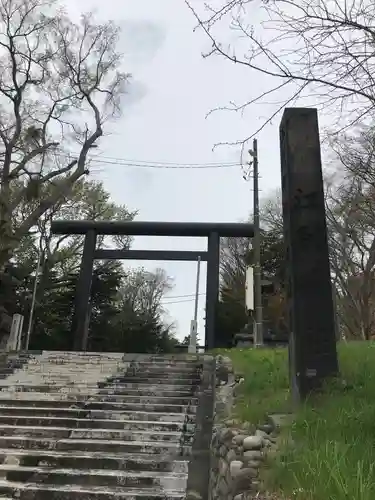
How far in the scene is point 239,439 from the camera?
426 cm

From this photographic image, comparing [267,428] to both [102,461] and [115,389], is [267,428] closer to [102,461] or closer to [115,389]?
[102,461]

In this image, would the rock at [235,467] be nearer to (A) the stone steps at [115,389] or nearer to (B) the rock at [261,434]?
(B) the rock at [261,434]

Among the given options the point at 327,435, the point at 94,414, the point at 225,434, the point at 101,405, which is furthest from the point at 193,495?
the point at 101,405

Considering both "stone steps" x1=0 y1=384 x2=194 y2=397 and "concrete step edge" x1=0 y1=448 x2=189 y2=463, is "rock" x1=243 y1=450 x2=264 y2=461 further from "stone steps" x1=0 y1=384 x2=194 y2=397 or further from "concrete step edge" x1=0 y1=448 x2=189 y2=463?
"stone steps" x1=0 y1=384 x2=194 y2=397

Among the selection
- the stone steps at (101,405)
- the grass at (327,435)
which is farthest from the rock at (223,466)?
the stone steps at (101,405)

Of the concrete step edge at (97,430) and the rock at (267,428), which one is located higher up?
the rock at (267,428)

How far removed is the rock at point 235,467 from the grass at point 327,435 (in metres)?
0.36

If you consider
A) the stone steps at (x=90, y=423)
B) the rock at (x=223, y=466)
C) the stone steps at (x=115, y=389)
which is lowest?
the rock at (x=223, y=466)

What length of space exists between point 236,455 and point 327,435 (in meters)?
0.78

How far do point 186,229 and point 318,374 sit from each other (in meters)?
14.3

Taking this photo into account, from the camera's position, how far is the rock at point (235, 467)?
359cm

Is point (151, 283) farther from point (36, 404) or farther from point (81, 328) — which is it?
point (36, 404)

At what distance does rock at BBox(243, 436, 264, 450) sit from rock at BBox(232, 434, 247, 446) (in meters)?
0.14

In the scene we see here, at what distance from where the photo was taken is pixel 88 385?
9.38 meters
